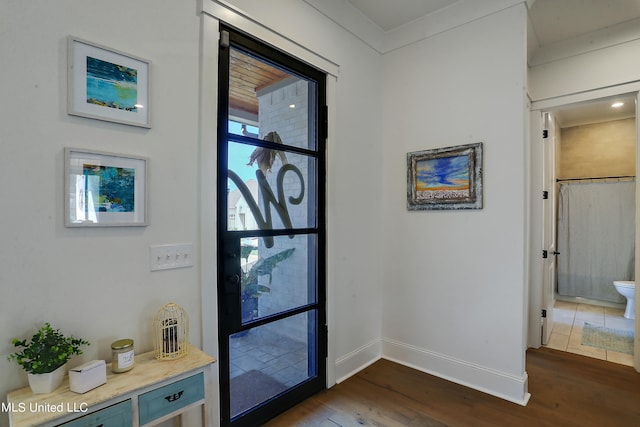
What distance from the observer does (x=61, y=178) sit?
1298 mm

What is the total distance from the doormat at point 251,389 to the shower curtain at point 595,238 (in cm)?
490

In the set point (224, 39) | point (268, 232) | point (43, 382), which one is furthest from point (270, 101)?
point (43, 382)

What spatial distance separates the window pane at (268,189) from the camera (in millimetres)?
1922

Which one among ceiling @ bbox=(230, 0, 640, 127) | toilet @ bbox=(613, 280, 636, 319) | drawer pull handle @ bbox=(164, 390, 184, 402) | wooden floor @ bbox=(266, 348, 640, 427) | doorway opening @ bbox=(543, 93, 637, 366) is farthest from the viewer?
doorway opening @ bbox=(543, 93, 637, 366)

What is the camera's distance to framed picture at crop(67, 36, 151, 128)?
4.36 ft

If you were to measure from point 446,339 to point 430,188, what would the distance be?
1248 mm

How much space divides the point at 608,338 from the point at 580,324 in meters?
0.47

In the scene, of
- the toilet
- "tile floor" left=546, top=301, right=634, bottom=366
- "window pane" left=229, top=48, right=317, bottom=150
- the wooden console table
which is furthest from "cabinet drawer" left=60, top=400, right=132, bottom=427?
the toilet

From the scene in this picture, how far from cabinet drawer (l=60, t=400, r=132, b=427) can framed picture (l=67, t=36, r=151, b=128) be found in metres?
1.15

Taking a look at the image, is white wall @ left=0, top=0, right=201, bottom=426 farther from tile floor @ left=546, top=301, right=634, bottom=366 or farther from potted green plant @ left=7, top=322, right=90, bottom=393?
tile floor @ left=546, top=301, right=634, bottom=366

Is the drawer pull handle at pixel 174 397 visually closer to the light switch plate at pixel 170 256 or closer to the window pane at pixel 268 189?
the light switch plate at pixel 170 256

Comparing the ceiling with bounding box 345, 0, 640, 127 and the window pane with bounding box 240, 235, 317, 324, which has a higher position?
the ceiling with bounding box 345, 0, 640, 127

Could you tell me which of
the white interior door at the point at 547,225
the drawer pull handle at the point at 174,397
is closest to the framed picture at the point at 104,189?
the drawer pull handle at the point at 174,397

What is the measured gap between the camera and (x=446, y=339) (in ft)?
8.66
